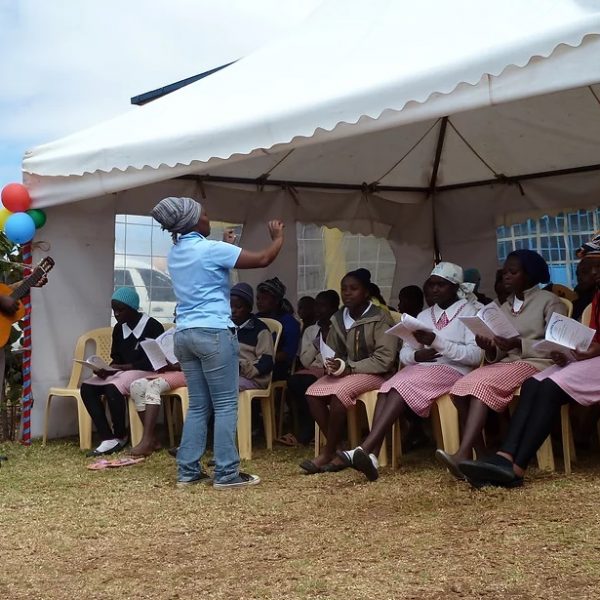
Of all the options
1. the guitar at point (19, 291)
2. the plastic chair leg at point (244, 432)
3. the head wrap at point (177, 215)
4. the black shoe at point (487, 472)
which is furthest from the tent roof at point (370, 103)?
the black shoe at point (487, 472)

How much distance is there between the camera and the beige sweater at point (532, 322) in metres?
4.93

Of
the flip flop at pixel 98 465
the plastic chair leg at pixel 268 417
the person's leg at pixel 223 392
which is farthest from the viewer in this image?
the plastic chair leg at pixel 268 417

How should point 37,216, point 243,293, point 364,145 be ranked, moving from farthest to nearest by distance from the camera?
point 364,145 < point 37,216 < point 243,293

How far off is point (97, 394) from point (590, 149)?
4760 mm

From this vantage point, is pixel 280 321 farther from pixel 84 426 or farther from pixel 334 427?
pixel 334 427

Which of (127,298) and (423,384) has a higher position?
(127,298)

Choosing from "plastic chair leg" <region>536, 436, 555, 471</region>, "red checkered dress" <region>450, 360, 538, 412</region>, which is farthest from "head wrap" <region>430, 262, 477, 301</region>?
"plastic chair leg" <region>536, 436, 555, 471</region>

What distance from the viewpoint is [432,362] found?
17.3 feet

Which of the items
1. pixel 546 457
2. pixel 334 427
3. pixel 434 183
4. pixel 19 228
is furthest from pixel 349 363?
pixel 434 183

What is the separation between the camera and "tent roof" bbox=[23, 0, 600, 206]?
4.43 m

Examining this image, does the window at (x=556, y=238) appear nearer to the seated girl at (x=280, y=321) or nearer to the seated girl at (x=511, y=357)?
the seated girl at (x=280, y=321)

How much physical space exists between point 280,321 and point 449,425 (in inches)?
90.2

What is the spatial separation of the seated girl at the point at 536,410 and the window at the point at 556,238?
15.1ft

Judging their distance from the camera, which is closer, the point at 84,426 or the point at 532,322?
the point at 532,322
